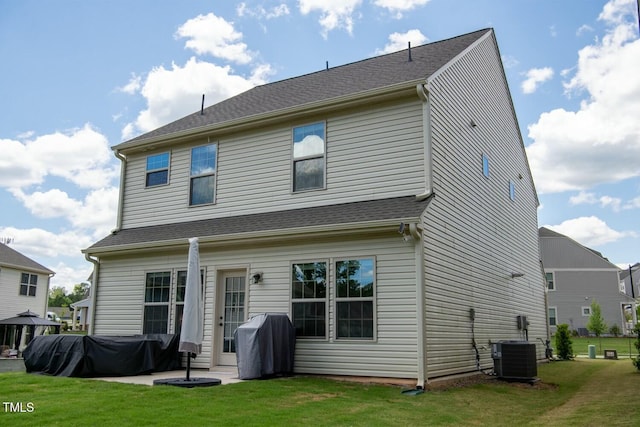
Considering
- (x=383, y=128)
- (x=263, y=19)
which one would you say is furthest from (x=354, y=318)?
(x=263, y=19)

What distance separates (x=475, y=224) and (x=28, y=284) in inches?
1137

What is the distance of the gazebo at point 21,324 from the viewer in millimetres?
25859

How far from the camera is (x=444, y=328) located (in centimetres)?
996

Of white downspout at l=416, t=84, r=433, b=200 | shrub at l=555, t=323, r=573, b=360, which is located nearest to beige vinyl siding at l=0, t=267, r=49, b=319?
shrub at l=555, t=323, r=573, b=360

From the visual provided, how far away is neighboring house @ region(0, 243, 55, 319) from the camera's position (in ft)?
99.5

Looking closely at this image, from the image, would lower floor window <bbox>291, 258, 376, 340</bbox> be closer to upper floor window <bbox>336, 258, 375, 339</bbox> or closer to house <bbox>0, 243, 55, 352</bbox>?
upper floor window <bbox>336, 258, 375, 339</bbox>

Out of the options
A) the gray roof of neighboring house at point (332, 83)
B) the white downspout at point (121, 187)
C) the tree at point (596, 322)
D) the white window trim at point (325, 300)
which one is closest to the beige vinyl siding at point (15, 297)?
the white downspout at point (121, 187)

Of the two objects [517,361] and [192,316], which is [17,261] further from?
[517,361]

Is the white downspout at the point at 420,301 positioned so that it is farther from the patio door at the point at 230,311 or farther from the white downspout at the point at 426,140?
the patio door at the point at 230,311

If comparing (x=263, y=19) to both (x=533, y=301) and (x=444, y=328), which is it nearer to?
(x=444, y=328)

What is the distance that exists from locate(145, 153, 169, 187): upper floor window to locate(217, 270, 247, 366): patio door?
3.47 meters

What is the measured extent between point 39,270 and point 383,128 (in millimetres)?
28987

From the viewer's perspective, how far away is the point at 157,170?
13484mm

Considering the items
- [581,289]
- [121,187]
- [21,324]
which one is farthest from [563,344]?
[21,324]
